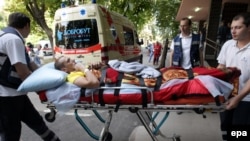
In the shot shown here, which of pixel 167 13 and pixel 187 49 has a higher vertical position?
pixel 167 13

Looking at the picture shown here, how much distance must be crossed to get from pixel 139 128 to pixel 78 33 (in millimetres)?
5119

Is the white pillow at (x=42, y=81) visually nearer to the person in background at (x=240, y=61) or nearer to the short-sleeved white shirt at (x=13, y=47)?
the short-sleeved white shirt at (x=13, y=47)

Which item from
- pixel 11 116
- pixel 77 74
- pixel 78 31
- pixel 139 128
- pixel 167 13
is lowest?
pixel 139 128

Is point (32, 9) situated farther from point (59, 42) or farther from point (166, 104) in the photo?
point (166, 104)

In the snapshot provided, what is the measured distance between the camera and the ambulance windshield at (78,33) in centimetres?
909

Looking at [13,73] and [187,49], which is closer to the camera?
[13,73]

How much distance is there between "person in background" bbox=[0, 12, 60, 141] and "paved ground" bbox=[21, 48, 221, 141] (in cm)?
151

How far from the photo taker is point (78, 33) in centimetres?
919

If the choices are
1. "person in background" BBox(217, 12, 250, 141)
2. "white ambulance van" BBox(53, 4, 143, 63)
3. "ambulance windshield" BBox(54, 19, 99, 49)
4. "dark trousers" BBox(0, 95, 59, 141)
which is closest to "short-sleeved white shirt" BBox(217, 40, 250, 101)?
"person in background" BBox(217, 12, 250, 141)

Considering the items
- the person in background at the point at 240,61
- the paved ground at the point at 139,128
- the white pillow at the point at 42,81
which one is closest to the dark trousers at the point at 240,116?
the person in background at the point at 240,61

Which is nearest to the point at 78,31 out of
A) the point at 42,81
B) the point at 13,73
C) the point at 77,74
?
the point at 13,73

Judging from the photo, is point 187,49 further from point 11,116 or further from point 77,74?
point 11,116

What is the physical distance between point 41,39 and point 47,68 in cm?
4718

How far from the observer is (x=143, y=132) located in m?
4.47
